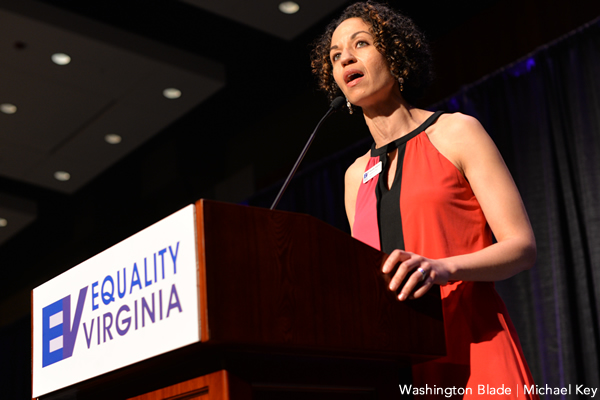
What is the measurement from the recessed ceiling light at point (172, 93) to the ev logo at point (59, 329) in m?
4.46

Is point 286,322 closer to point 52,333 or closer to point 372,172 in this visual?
point 52,333

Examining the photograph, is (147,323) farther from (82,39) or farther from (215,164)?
(215,164)

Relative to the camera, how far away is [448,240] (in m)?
1.32

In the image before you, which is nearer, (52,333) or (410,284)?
(410,284)

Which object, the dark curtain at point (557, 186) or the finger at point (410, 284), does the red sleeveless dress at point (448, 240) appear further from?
the dark curtain at point (557, 186)

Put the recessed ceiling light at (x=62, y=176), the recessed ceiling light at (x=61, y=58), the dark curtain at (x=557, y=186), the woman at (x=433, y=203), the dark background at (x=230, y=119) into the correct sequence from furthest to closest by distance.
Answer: the recessed ceiling light at (x=62, y=176)
the recessed ceiling light at (x=61, y=58)
the dark background at (x=230, y=119)
the dark curtain at (x=557, y=186)
the woman at (x=433, y=203)

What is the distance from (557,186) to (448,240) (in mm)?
2693

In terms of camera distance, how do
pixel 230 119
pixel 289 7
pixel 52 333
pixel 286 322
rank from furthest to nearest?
1. pixel 230 119
2. pixel 289 7
3. pixel 52 333
4. pixel 286 322

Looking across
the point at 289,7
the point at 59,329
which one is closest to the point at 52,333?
the point at 59,329

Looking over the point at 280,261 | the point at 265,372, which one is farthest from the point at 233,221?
the point at 265,372

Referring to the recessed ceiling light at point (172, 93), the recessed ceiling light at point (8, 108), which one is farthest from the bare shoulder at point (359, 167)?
the recessed ceiling light at point (8, 108)

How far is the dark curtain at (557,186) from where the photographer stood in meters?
3.48

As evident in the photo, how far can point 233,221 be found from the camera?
91 centimetres

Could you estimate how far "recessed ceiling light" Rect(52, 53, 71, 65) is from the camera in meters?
5.00
